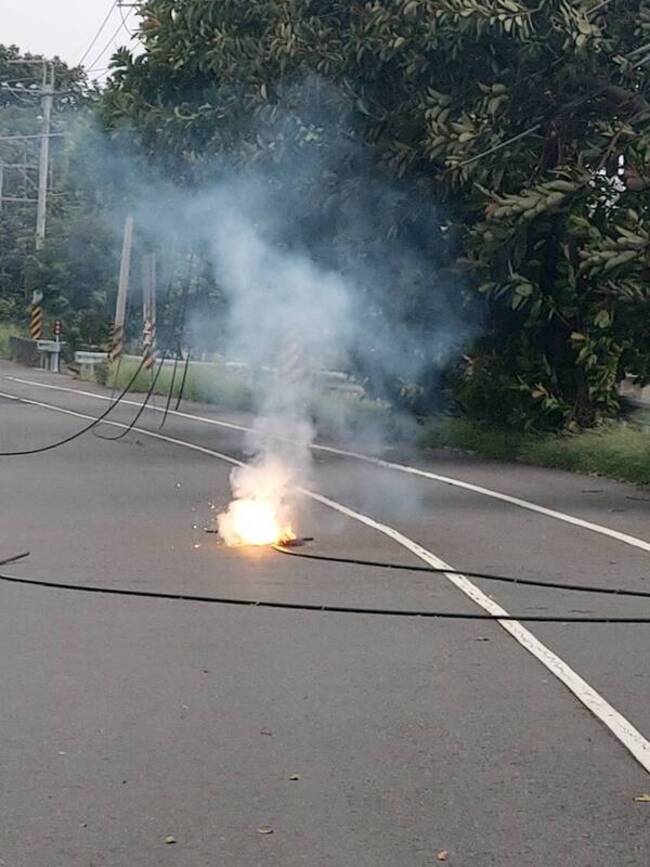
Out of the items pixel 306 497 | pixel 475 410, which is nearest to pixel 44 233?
pixel 475 410

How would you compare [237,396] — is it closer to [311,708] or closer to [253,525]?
[253,525]

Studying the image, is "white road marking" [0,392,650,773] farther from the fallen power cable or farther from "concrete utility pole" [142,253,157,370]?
"concrete utility pole" [142,253,157,370]

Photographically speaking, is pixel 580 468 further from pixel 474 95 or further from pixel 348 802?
pixel 348 802

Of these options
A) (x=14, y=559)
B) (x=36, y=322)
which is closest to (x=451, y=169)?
(x=14, y=559)

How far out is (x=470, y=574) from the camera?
39.7 feet

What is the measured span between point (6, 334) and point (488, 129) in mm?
48231

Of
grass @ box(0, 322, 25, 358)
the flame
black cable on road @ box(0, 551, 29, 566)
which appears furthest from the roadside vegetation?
grass @ box(0, 322, 25, 358)

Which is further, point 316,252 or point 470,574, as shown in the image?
point 316,252

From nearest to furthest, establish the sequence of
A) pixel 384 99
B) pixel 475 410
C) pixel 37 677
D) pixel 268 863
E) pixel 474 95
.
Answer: pixel 268 863, pixel 37 677, pixel 474 95, pixel 384 99, pixel 475 410

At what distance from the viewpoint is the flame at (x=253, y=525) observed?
13.9 metres

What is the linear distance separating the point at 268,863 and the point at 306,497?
457 inches

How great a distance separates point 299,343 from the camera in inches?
784

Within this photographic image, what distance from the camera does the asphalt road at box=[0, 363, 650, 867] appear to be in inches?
235

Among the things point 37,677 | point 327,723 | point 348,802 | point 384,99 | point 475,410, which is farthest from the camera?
point 475,410
